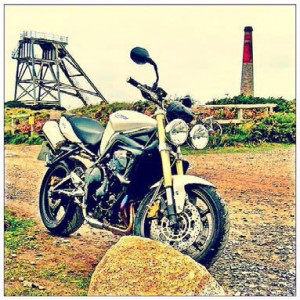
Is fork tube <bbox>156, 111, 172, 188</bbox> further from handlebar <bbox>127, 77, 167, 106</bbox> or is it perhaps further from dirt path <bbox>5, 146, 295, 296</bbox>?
dirt path <bbox>5, 146, 295, 296</bbox>

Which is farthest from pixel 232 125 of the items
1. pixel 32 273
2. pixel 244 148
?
pixel 32 273

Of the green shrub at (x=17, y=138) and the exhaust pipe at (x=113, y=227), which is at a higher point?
the green shrub at (x=17, y=138)

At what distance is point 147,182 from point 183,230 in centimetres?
38

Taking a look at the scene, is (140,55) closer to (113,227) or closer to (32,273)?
(113,227)

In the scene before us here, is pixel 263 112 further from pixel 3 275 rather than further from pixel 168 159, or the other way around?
pixel 3 275

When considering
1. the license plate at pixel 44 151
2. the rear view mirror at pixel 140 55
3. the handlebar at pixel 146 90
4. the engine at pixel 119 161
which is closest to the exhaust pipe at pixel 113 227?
the engine at pixel 119 161

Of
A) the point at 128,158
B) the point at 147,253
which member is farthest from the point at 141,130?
the point at 147,253

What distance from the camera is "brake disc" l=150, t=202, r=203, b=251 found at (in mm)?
3727

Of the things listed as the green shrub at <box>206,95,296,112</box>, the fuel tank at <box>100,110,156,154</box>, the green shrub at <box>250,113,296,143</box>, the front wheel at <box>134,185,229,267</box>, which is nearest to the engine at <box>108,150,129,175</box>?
the fuel tank at <box>100,110,156,154</box>

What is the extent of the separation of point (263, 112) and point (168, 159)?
6.39 ft

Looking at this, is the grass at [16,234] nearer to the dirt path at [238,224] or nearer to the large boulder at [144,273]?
the dirt path at [238,224]

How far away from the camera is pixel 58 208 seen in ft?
15.6

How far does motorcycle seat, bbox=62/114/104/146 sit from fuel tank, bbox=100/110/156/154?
0.25 metres

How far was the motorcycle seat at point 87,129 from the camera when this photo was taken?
4434mm
